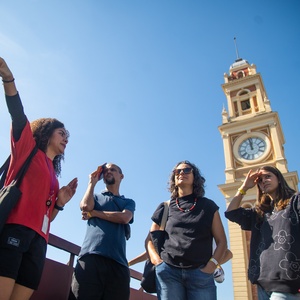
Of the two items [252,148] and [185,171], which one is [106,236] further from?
[252,148]

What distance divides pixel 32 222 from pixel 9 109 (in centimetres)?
80

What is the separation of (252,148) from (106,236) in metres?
17.5

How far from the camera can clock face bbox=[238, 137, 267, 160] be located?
60.1 feet

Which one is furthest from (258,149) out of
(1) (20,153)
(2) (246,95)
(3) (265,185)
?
(1) (20,153)

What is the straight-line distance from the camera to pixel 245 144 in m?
19.1

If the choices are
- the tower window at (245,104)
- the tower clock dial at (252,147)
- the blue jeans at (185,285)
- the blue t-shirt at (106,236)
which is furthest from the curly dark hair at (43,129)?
the tower window at (245,104)

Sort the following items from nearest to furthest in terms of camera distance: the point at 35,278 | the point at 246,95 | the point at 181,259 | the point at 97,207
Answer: the point at 35,278
the point at 181,259
the point at 97,207
the point at 246,95

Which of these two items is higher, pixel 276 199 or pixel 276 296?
pixel 276 199

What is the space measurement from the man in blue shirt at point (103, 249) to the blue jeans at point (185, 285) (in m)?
0.47

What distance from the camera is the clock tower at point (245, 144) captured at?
1509cm

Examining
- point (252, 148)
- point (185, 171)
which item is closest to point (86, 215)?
point (185, 171)

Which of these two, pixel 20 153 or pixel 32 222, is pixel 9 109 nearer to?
pixel 20 153

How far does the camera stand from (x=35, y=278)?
6.10ft

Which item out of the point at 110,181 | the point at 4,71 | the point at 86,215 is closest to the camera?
the point at 4,71
